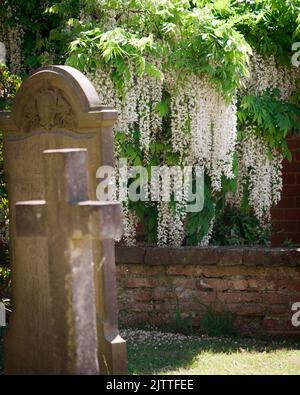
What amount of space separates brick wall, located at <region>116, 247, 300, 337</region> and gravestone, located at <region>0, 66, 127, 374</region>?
1.99 meters

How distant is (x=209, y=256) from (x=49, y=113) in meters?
2.36

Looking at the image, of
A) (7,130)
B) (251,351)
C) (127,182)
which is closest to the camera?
(7,130)

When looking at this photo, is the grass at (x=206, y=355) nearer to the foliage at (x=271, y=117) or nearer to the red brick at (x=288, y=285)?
the red brick at (x=288, y=285)

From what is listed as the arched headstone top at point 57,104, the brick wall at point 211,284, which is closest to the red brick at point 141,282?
the brick wall at point 211,284

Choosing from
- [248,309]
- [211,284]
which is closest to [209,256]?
[211,284]

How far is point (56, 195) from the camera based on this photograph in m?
4.62

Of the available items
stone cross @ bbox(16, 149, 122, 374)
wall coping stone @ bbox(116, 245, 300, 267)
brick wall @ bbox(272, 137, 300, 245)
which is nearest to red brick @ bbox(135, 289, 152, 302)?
wall coping stone @ bbox(116, 245, 300, 267)

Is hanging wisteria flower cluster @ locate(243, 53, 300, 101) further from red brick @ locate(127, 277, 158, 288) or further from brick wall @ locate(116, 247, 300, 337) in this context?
red brick @ locate(127, 277, 158, 288)

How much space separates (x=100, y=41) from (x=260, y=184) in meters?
2.17

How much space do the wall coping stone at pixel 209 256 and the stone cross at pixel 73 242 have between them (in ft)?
→ 11.9

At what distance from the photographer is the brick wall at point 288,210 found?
9.98 meters
